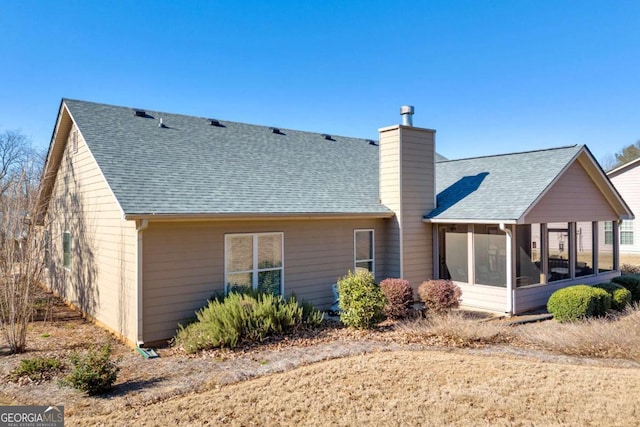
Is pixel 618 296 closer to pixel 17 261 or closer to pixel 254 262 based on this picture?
pixel 254 262

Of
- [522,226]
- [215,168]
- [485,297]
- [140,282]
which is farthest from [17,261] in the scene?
[522,226]

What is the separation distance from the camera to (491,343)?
8.39 m

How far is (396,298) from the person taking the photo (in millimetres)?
10086

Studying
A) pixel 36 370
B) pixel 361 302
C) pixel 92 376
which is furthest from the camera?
pixel 361 302

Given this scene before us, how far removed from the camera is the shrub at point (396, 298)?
10.1 meters

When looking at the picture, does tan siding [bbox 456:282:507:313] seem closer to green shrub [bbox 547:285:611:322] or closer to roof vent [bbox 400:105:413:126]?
green shrub [bbox 547:285:611:322]

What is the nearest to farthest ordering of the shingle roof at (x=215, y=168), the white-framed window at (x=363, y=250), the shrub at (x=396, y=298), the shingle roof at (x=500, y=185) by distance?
the shingle roof at (x=215, y=168) → the shrub at (x=396, y=298) → the shingle roof at (x=500, y=185) → the white-framed window at (x=363, y=250)

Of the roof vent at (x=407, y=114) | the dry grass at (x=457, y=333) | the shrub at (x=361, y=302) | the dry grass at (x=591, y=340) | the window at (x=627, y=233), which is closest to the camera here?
the dry grass at (x=591, y=340)

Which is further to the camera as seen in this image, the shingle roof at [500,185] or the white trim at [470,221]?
the shingle roof at [500,185]

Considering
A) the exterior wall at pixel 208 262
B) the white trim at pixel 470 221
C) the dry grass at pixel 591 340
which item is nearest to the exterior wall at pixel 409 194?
the white trim at pixel 470 221

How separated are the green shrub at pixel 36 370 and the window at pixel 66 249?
640 cm

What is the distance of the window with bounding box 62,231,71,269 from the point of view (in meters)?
12.5

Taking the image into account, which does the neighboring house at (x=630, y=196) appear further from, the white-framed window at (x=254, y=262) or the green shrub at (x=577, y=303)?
the white-framed window at (x=254, y=262)

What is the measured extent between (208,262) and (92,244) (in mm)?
3686
